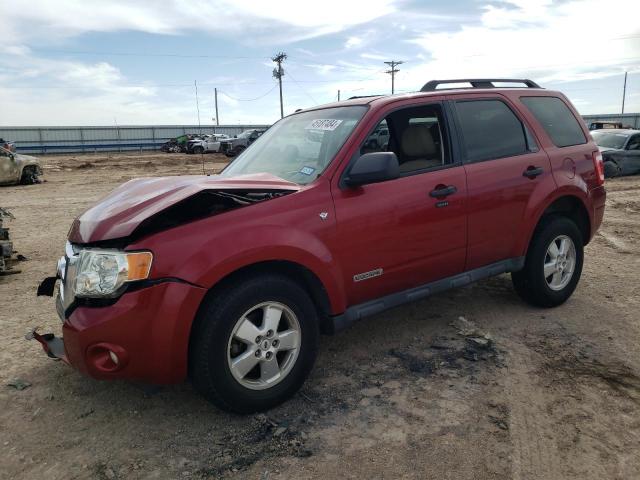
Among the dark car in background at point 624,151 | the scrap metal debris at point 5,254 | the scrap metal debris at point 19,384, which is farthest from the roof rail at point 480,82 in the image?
the dark car in background at point 624,151

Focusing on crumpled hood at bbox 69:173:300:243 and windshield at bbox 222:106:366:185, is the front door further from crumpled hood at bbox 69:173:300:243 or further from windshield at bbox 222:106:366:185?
crumpled hood at bbox 69:173:300:243

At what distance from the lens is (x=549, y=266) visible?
4449 millimetres

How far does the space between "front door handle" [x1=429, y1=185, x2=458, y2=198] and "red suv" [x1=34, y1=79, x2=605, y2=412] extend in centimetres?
1

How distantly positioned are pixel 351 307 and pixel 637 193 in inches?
458

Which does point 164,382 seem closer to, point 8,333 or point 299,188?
point 299,188

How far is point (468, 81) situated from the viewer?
4.38 m

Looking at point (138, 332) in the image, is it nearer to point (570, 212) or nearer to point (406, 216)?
point (406, 216)

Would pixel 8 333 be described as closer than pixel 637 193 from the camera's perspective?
Yes

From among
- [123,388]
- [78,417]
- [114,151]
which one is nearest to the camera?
[78,417]

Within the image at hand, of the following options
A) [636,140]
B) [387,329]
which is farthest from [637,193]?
[387,329]

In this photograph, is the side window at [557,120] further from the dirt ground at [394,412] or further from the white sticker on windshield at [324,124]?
the white sticker on windshield at [324,124]

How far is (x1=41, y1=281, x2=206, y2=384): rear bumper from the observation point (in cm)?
254

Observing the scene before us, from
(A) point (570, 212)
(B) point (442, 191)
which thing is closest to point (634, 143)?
(A) point (570, 212)

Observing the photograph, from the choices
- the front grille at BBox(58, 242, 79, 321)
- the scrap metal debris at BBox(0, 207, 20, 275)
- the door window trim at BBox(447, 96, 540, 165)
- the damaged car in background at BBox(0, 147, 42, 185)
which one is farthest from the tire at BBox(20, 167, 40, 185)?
the door window trim at BBox(447, 96, 540, 165)
